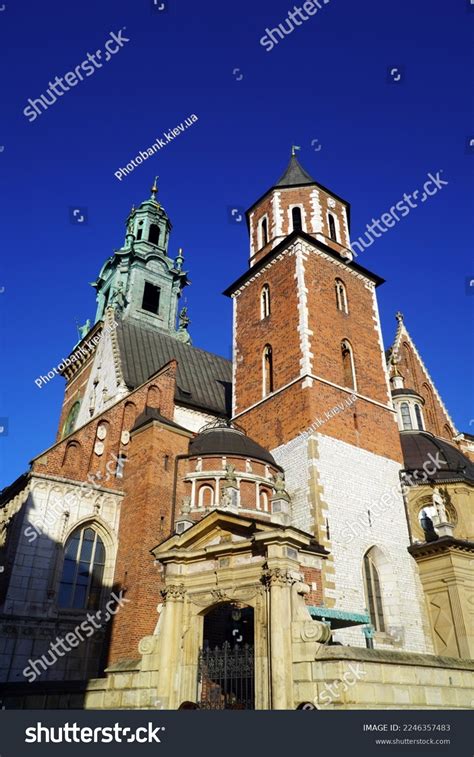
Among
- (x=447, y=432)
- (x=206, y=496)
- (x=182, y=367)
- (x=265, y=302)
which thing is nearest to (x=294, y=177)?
(x=265, y=302)

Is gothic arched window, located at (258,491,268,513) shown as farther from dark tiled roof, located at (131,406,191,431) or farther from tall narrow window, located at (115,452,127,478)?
tall narrow window, located at (115,452,127,478)

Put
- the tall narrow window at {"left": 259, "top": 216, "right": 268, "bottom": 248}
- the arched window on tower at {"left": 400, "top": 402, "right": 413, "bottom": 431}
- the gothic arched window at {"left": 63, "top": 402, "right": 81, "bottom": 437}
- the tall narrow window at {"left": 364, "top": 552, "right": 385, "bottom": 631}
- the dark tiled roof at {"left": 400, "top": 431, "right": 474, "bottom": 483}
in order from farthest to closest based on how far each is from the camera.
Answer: the gothic arched window at {"left": 63, "top": 402, "right": 81, "bottom": 437}
the tall narrow window at {"left": 259, "top": 216, "right": 268, "bottom": 248}
the arched window on tower at {"left": 400, "top": 402, "right": 413, "bottom": 431}
the dark tiled roof at {"left": 400, "top": 431, "right": 474, "bottom": 483}
the tall narrow window at {"left": 364, "top": 552, "right": 385, "bottom": 631}

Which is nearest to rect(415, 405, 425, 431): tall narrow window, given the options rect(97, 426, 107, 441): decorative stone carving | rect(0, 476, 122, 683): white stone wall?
rect(97, 426, 107, 441): decorative stone carving

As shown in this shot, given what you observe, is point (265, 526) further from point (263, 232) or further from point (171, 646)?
point (263, 232)

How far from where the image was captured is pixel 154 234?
156 ft

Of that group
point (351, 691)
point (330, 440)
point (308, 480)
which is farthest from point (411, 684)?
point (330, 440)

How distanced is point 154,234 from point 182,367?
20715 millimetres

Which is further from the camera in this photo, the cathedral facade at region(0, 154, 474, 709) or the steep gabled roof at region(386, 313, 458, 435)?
the steep gabled roof at region(386, 313, 458, 435)

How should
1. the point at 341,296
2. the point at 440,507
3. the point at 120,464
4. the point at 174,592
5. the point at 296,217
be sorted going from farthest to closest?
the point at 296,217 → the point at 341,296 → the point at 120,464 → the point at 440,507 → the point at 174,592

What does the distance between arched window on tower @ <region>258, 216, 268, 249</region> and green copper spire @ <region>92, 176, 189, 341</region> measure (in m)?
Answer: 14.4

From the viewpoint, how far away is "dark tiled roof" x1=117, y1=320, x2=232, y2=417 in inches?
1072
